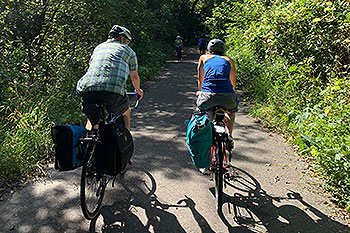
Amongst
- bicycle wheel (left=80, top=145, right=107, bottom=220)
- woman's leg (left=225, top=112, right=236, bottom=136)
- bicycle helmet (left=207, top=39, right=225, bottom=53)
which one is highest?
bicycle helmet (left=207, top=39, right=225, bottom=53)

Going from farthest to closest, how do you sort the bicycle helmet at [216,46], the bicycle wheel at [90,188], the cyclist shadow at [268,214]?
the bicycle helmet at [216,46] < the cyclist shadow at [268,214] < the bicycle wheel at [90,188]

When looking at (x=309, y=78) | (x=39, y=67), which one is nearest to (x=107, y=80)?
(x=39, y=67)

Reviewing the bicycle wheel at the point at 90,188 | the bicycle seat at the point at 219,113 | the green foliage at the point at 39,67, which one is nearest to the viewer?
the bicycle wheel at the point at 90,188

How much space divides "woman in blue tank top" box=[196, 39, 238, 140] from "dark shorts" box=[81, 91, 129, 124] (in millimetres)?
1130

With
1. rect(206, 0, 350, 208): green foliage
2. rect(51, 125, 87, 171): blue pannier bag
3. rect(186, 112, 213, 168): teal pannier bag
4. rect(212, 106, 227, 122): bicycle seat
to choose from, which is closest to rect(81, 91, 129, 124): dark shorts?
rect(51, 125, 87, 171): blue pannier bag

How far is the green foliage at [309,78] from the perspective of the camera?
3938 millimetres

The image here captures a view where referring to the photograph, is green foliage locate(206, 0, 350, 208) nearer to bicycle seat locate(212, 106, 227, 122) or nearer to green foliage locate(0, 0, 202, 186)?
bicycle seat locate(212, 106, 227, 122)

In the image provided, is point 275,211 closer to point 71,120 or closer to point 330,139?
point 330,139

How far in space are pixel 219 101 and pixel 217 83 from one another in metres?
0.24

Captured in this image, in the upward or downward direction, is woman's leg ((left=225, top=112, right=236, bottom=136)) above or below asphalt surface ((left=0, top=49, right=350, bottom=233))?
above

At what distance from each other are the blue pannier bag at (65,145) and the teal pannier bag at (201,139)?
1345 mm

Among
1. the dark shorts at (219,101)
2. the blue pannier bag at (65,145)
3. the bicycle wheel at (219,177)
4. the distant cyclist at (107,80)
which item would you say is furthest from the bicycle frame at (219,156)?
the blue pannier bag at (65,145)

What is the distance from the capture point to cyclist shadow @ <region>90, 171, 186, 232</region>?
124 inches

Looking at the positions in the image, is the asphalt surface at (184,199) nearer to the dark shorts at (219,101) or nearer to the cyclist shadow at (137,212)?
the cyclist shadow at (137,212)
